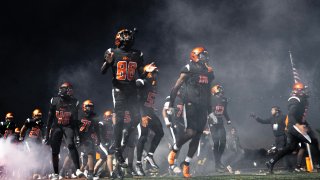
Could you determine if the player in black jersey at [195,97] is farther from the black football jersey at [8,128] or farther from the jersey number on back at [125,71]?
the black football jersey at [8,128]

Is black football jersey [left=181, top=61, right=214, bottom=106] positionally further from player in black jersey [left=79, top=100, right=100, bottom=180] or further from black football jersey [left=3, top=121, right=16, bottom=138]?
black football jersey [left=3, top=121, right=16, bottom=138]

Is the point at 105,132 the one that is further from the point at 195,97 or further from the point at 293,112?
the point at 293,112

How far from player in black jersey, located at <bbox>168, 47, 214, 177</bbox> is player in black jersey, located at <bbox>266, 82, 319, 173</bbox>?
7.06ft

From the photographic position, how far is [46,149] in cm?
1417

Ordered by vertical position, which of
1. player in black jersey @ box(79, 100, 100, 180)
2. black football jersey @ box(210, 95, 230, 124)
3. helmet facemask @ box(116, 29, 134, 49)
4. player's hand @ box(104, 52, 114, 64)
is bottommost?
player in black jersey @ box(79, 100, 100, 180)

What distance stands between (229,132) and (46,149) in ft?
27.4

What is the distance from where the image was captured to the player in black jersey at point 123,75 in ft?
21.3

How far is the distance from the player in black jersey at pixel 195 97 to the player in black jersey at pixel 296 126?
215 centimetres

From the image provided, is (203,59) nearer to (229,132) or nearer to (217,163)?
(217,163)

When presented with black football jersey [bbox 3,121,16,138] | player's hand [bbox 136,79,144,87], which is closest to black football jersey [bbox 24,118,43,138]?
black football jersey [bbox 3,121,16,138]

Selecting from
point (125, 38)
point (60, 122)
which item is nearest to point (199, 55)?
point (125, 38)

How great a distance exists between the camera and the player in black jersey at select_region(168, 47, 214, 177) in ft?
22.8

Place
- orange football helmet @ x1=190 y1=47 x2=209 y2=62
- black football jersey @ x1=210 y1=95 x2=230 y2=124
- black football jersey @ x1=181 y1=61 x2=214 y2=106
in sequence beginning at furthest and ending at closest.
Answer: black football jersey @ x1=210 y1=95 x2=230 y2=124 → orange football helmet @ x1=190 y1=47 x2=209 y2=62 → black football jersey @ x1=181 y1=61 x2=214 y2=106

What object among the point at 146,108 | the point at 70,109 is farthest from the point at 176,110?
the point at 70,109
